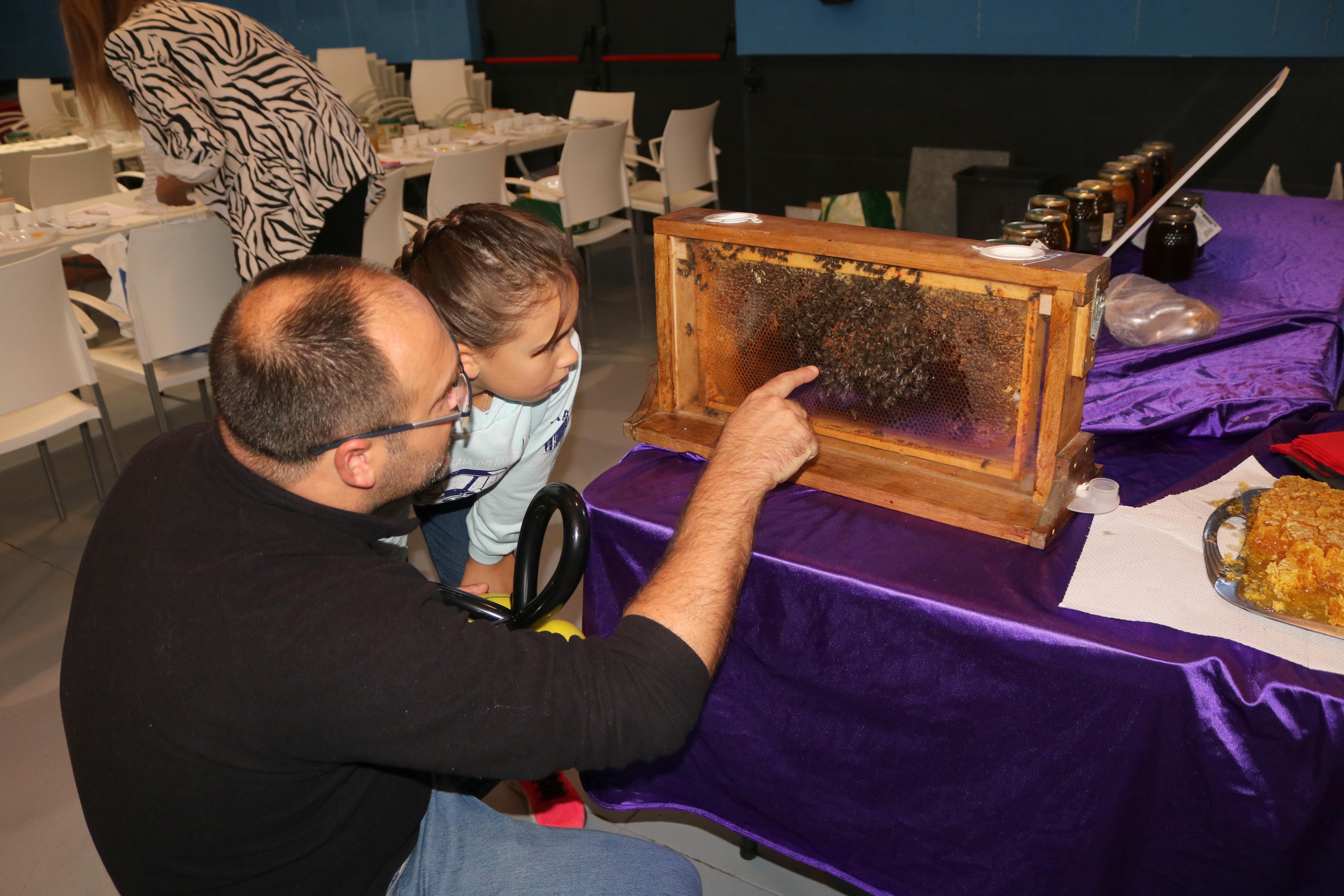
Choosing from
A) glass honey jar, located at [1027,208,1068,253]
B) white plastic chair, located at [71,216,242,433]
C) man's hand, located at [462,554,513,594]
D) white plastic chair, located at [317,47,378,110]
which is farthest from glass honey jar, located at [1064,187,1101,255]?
white plastic chair, located at [317,47,378,110]

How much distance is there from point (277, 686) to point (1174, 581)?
102 cm

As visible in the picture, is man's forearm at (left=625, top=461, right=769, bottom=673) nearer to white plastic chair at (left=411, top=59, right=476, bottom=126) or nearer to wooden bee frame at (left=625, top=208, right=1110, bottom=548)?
wooden bee frame at (left=625, top=208, right=1110, bottom=548)

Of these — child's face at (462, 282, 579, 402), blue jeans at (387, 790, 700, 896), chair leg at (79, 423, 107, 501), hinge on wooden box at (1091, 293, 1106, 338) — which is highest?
hinge on wooden box at (1091, 293, 1106, 338)

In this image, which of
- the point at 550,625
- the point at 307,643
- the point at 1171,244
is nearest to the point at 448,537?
the point at 550,625

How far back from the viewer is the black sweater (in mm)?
842

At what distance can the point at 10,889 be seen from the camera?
73.4 inches

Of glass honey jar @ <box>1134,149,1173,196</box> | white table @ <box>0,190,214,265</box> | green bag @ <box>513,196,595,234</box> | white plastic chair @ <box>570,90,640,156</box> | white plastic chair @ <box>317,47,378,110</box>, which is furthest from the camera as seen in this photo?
white plastic chair @ <box>317,47,378,110</box>

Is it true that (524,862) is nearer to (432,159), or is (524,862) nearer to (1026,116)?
(432,159)

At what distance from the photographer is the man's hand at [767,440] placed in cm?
120

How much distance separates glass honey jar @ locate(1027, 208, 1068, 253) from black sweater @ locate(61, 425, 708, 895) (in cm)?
104

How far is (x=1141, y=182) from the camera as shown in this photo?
2.20 meters

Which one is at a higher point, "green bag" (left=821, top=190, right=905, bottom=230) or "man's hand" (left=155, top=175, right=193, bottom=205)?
"man's hand" (left=155, top=175, right=193, bottom=205)

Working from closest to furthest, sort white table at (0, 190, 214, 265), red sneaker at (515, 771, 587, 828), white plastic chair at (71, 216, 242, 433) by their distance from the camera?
red sneaker at (515, 771, 587, 828)
white plastic chair at (71, 216, 242, 433)
white table at (0, 190, 214, 265)

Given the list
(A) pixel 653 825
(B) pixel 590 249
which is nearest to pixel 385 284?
(A) pixel 653 825
